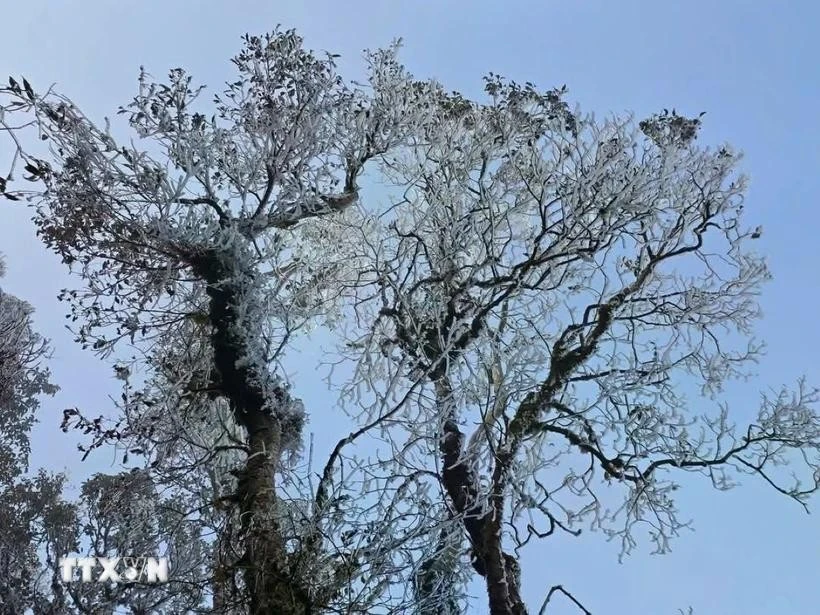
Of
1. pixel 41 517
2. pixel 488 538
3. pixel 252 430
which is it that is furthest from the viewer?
pixel 41 517

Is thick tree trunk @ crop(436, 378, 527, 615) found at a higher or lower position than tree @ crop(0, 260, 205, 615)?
lower

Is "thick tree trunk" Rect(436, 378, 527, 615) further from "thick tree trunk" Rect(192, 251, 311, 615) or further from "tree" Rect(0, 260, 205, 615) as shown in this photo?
"tree" Rect(0, 260, 205, 615)

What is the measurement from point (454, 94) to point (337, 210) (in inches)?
82.3

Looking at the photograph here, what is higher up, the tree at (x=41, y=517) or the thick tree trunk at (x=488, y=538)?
the tree at (x=41, y=517)

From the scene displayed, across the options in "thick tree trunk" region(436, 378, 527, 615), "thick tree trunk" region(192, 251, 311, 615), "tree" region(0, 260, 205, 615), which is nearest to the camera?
"thick tree trunk" region(192, 251, 311, 615)

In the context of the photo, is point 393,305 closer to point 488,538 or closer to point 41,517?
point 488,538

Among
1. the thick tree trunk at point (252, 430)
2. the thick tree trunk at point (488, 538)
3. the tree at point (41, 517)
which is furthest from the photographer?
the tree at point (41, 517)

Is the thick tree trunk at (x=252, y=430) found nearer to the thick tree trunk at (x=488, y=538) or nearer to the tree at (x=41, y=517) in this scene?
the thick tree trunk at (x=488, y=538)

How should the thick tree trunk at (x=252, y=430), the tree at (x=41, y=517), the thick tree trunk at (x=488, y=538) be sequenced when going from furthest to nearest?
the tree at (x=41, y=517) < the thick tree trunk at (x=488, y=538) < the thick tree trunk at (x=252, y=430)

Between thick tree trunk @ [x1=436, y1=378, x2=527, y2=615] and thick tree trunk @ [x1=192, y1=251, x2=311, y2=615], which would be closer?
thick tree trunk @ [x1=192, y1=251, x2=311, y2=615]

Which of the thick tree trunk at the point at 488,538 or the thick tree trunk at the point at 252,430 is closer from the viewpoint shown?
the thick tree trunk at the point at 252,430

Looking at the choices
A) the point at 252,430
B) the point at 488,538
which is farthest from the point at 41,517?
the point at 488,538

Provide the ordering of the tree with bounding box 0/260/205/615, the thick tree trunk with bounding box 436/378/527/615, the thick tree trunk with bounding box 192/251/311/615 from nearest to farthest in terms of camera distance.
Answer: the thick tree trunk with bounding box 192/251/311/615 < the thick tree trunk with bounding box 436/378/527/615 < the tree with bounding box 0/260/205/615

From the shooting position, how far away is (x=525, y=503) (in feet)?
18.5
